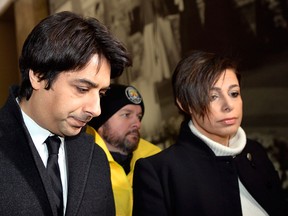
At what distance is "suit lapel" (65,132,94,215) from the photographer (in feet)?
4.37

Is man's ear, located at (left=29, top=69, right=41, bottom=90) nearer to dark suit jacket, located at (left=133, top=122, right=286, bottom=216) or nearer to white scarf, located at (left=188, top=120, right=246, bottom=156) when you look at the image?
dark suit jacket, located at (left=133, top=122, right=286, bottom=216)

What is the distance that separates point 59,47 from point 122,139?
1424 millimetres

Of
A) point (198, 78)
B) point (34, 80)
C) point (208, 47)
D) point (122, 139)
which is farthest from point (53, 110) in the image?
point (208, 47)

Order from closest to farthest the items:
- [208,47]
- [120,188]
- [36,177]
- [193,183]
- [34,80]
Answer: [36,177] → [34,80] → [193,183] → [120,188] → [208,47]

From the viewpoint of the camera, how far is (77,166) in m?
1.45

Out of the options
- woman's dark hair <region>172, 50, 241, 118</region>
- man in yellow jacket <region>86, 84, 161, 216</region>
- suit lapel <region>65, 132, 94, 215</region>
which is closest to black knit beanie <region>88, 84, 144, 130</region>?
man in yellow jacket <region>86, 84, 161, 216</region>

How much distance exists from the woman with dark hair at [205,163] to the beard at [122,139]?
94 centimetres

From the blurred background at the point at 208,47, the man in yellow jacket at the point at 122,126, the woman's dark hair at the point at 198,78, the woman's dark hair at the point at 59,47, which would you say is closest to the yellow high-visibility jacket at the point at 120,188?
the man in yellow jacket at the point at 122,126

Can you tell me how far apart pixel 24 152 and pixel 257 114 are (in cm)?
148

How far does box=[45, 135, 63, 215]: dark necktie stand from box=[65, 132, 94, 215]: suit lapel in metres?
0.03

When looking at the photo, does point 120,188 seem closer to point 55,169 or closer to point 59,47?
point 55,169

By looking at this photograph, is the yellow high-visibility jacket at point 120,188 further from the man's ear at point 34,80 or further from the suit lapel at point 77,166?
the man's ear at point 34,80

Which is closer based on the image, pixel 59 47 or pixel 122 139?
pixel 59 47

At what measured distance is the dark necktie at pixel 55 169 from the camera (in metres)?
1.32
